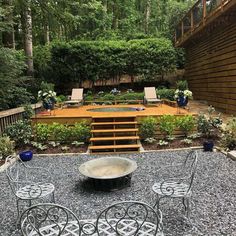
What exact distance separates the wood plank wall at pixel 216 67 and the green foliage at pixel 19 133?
6609mm

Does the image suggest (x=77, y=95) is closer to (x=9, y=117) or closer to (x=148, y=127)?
(x=9, y=117)

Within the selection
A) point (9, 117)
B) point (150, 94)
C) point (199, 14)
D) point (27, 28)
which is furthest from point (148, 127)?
point (27, 28)

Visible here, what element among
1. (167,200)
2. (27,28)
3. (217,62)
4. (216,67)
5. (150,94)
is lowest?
(167,200)

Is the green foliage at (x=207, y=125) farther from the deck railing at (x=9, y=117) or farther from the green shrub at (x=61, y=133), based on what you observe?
the deck railing at (x=9, y=117)

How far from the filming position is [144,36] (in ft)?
61.3

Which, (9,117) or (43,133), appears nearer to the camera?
(43,133)

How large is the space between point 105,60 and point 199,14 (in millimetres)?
5827

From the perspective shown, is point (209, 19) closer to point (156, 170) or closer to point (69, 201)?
point (156, 170)

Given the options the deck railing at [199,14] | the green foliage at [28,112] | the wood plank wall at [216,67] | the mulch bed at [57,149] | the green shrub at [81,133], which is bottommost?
the mulch bed at [57,149]

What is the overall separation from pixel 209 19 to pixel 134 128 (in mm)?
5299

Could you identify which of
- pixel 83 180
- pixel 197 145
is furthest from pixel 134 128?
pixel 83 180

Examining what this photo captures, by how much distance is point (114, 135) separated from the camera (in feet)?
21.9

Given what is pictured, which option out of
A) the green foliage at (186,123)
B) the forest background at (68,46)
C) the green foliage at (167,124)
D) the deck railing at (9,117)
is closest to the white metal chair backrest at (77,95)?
the forest background at (68,46)

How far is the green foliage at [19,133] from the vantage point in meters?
6.57
